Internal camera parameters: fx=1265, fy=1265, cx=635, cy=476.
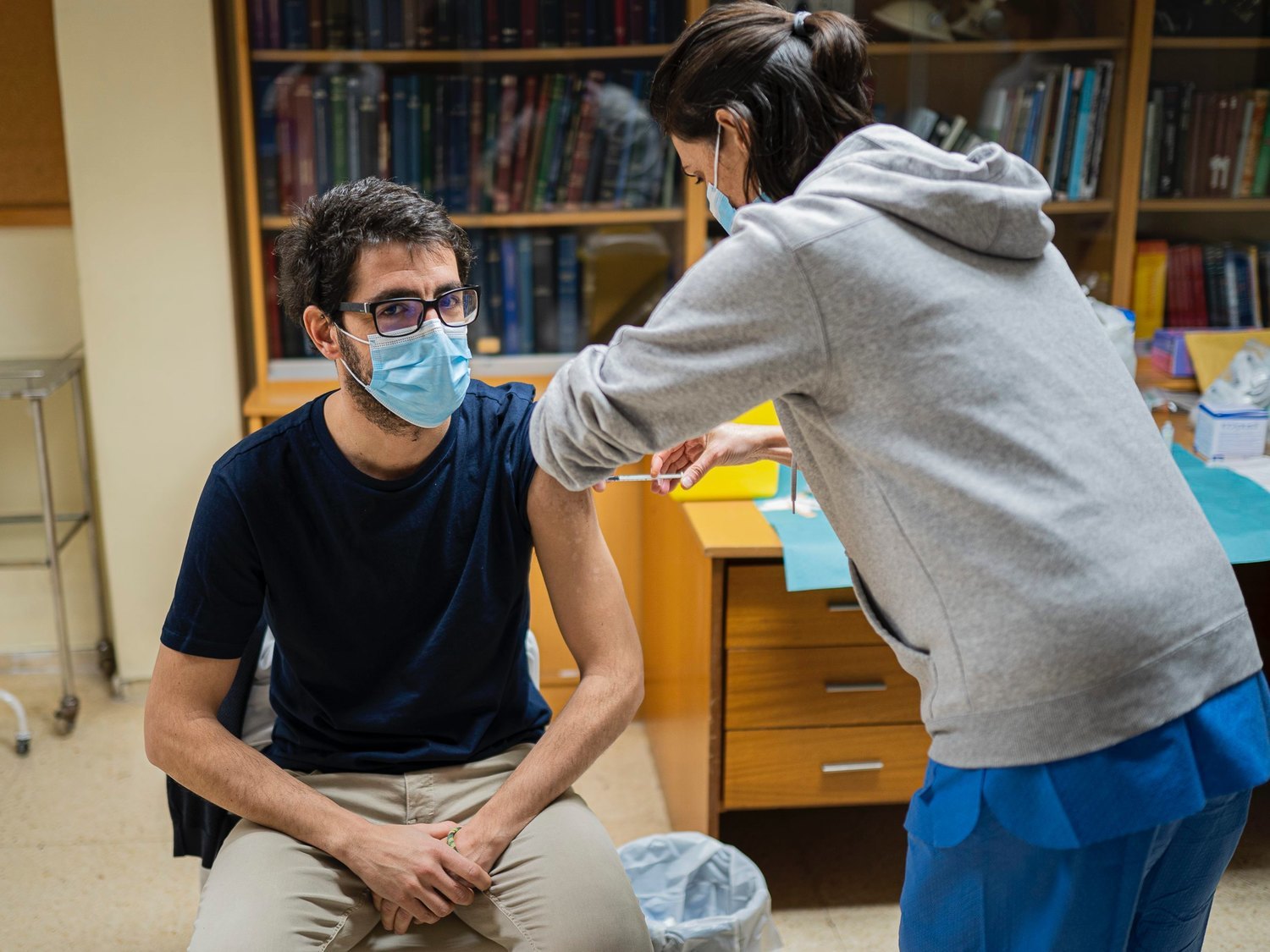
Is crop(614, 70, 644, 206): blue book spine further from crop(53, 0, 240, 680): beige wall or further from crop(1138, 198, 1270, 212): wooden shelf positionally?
crop(1138, 198, 1270, 212): wooden shelf

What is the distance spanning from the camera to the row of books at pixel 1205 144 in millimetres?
2873

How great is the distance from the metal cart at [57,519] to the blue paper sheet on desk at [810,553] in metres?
1.57

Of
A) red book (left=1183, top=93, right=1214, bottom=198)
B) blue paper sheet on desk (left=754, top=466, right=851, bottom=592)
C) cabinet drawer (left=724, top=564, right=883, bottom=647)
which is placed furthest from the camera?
red book (left=1183, top=93, right=1214, bottom=198)

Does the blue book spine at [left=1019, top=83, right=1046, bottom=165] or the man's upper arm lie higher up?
the blue book spine at [left=1019, top=83, right=1046, bottom=165]

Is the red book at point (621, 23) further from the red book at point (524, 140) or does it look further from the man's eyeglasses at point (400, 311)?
the man's eyeglasses at point (400, 311)

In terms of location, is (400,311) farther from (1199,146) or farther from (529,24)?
(1199,146)

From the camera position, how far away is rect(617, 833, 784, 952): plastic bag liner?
1835mm

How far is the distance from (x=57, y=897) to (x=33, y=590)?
107 centimetres

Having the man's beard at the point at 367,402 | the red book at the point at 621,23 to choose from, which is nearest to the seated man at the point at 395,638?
the man's beard at the point at 367,402

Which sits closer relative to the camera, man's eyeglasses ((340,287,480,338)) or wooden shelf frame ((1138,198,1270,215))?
man's eyeglasses ((340,287,480,338))

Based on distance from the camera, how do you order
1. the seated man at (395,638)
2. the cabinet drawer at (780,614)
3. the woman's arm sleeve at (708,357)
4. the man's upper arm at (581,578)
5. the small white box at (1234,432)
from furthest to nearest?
the small white box at (1234,432), the cabinet drawer at (780,614), the man's upper arm at (581,578), the seated man at (395,638), the woman's arm sleeve at (708,357)

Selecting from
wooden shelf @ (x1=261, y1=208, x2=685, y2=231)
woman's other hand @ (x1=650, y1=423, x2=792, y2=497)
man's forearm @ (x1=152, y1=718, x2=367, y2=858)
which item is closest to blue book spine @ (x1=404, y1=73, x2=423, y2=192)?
wooden shelf @ (x1=261, y1=208, x2=685, y2=231)

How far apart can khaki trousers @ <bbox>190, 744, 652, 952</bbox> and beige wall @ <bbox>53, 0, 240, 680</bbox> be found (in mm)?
1495

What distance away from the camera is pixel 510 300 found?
294 cm
